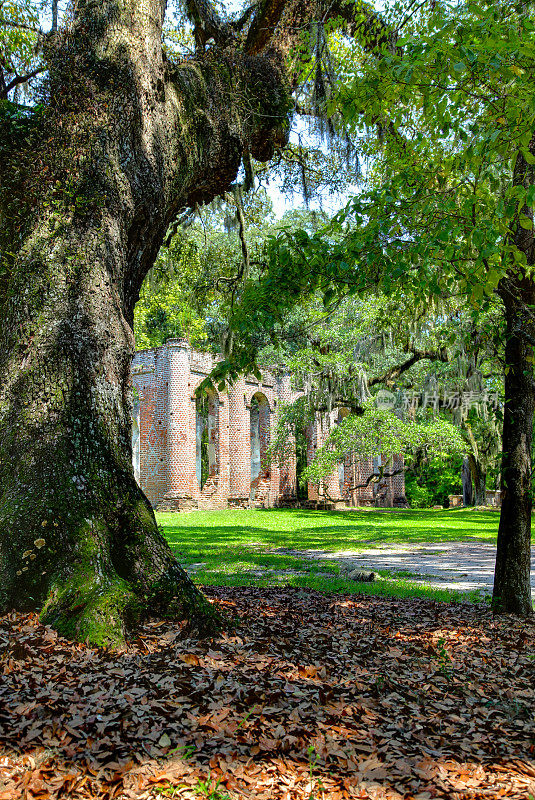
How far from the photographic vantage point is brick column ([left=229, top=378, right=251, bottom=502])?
2414cm

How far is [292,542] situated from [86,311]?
904 cm

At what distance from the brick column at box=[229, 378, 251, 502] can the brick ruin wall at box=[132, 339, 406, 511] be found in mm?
40

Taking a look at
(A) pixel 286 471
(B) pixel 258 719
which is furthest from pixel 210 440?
(B) pixel 258 719

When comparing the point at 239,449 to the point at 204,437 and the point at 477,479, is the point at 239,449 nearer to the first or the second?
the point at 204,437

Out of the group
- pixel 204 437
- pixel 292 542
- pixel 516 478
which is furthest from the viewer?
pixel 204 437

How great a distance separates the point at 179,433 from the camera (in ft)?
70.9

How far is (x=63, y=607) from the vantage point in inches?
135

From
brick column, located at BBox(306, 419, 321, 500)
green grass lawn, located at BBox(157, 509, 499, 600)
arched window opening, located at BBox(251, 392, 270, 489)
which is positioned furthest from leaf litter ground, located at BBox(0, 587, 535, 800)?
brick column, located at BBox(306, 419, 321, 500)

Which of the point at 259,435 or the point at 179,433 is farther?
the point at 259,435

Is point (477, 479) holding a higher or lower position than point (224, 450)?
lower

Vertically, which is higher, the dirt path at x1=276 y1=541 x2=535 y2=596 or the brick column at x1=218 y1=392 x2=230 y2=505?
the brick column at x1=218 y1=392 x2=230 y2=505

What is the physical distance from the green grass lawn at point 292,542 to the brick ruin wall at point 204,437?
2005mm

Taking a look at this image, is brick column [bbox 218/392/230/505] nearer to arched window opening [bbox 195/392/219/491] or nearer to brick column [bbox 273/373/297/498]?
arched window opening [bbox 195/392/219/491]

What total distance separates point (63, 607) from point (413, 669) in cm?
210
